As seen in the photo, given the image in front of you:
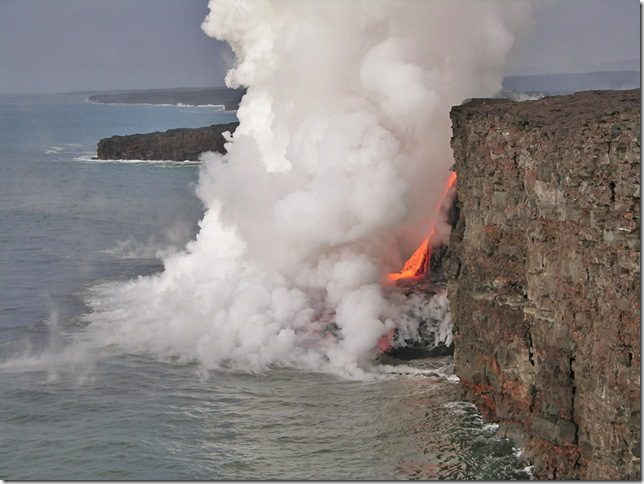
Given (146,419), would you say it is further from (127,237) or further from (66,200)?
(66,200)

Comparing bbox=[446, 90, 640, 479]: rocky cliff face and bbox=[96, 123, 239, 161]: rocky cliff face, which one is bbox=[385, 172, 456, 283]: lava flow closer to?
bbox=[446, 90, 640, 479]: rocky cliff face

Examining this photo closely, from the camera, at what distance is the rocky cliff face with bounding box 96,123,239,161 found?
143125mm

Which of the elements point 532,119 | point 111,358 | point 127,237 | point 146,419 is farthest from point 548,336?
point 127,237

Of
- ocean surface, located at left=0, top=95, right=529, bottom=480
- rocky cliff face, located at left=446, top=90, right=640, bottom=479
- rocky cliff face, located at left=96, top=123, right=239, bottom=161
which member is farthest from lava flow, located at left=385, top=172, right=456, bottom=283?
rocky cliff face, located at left=96, top=123, right=239, bottom=161

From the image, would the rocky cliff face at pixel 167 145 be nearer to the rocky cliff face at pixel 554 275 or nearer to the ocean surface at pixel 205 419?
the ocean surface at pixel 205 419

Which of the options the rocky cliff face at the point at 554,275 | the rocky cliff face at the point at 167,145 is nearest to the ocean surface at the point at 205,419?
the rocky cliff face at the point at 554,275

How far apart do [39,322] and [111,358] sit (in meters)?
8.54

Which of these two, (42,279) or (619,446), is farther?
(42,279)

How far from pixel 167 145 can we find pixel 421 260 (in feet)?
309

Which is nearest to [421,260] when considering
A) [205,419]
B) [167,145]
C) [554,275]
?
[205,419]

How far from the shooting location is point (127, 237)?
279 ft

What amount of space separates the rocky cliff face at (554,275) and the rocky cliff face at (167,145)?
99.7 meters

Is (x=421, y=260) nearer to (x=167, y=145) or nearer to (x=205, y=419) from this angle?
(x=205, y=419)

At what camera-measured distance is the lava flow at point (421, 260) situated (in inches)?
2281
